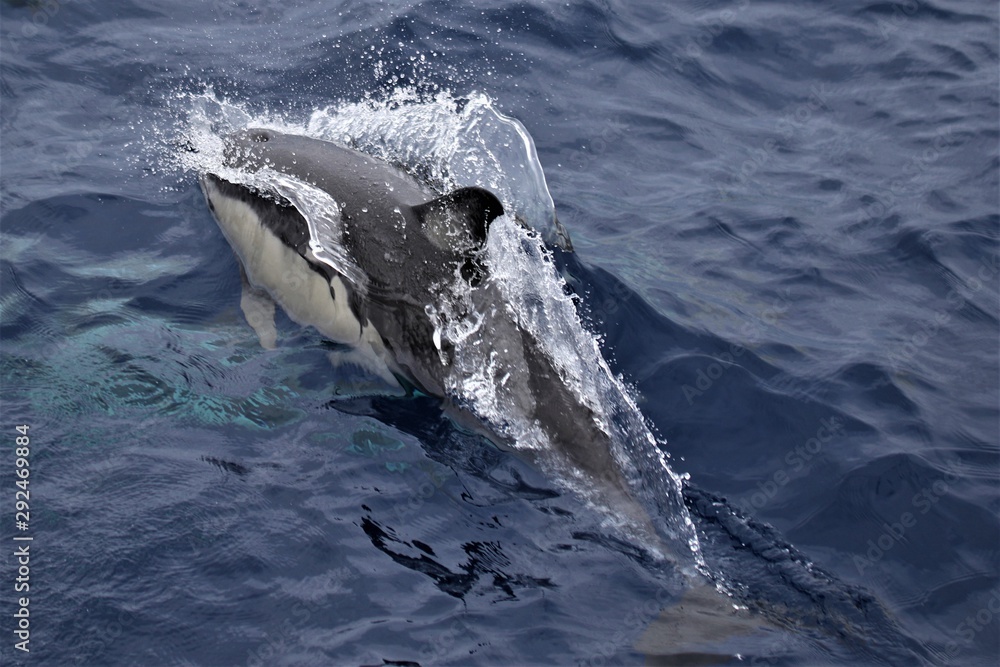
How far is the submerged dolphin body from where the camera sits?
20.1ft

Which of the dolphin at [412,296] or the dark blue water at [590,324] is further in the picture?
the dolphin at [412,296]

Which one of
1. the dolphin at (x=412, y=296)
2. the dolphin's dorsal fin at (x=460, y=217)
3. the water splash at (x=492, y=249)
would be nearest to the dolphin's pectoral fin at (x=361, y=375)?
the dolphin at (x=412, y=296)

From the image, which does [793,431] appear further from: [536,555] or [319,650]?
[319,650]

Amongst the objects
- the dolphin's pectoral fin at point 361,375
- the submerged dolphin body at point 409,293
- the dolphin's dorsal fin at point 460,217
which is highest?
the dolphin's dorsal fin at point 460,217

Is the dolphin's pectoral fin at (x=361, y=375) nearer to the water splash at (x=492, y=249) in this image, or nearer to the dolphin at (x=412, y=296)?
the dolphin at (x=412, y=296)

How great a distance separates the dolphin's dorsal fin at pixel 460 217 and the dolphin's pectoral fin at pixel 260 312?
1.39 meters

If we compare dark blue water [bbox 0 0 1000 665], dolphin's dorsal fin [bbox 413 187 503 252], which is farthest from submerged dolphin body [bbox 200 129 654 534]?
dark blue water [bbox 0 0 1000 665]

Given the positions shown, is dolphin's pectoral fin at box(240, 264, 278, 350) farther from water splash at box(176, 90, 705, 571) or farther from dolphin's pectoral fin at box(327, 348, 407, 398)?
water splash at box(176, 90, 705, 571)

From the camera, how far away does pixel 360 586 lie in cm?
519

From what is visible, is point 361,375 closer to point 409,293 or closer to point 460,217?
point 409,293

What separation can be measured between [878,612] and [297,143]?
544cm

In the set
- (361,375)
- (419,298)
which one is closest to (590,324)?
(419,298)

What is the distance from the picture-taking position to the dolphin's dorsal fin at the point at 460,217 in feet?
20.7

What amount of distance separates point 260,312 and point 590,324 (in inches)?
95.5
